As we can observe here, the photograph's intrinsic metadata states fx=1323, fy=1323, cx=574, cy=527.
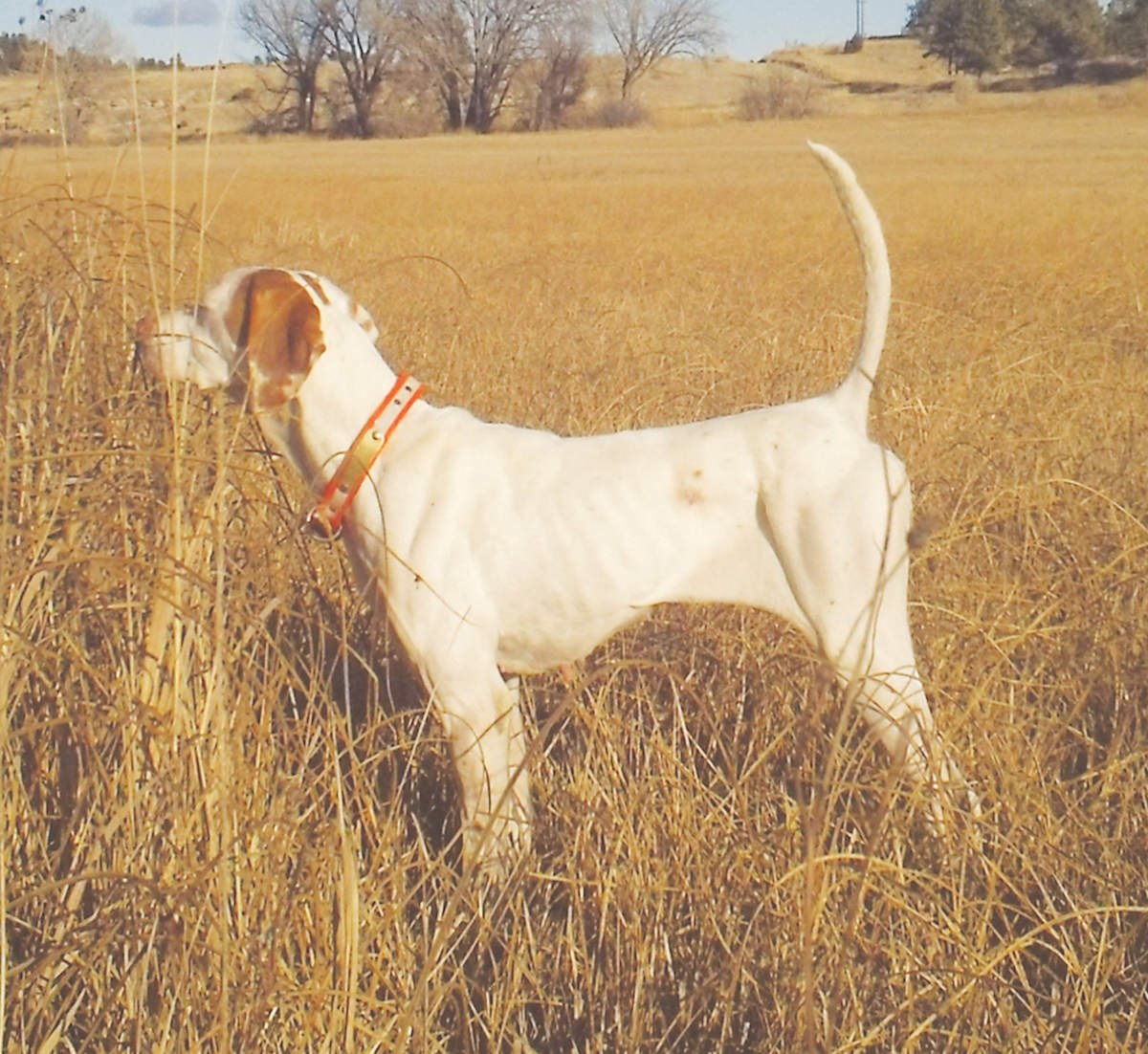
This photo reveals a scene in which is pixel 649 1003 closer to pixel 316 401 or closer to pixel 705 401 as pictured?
pixel 316 401

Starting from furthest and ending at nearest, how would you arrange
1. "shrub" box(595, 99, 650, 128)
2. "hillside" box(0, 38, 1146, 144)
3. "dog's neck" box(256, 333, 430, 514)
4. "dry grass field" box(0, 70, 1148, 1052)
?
"shrub" box(595, 99, 650, 128) < "hillside" box(0, 38, 1146, 144) < "dog's neck" box(256, 333, 430, 514) < "dry grass field" box(0, 70, 1148, 1052)

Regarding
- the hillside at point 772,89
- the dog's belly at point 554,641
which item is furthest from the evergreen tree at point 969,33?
the dog's belly at point 554,641

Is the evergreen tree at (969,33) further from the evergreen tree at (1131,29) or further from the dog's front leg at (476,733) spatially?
the dog's front leg at (476,733)

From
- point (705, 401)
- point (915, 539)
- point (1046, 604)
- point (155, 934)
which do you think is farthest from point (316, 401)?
point (705, 401)

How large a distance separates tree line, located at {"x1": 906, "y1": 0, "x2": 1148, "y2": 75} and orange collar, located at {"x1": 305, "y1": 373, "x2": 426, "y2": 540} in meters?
59.6

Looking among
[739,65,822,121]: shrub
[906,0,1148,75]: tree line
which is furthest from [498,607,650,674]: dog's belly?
[906,0,1148,75]: tree line

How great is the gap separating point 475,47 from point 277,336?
56.4 metres

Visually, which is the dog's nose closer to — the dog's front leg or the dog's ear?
the dog's ear

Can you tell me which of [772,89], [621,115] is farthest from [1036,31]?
[621,115]

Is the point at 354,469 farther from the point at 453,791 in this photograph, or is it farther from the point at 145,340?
the point at 453,791

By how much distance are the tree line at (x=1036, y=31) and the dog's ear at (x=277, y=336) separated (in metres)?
59.7

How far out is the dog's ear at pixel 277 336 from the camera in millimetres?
2613

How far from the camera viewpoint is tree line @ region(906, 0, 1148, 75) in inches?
2176

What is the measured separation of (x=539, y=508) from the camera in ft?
8.89
